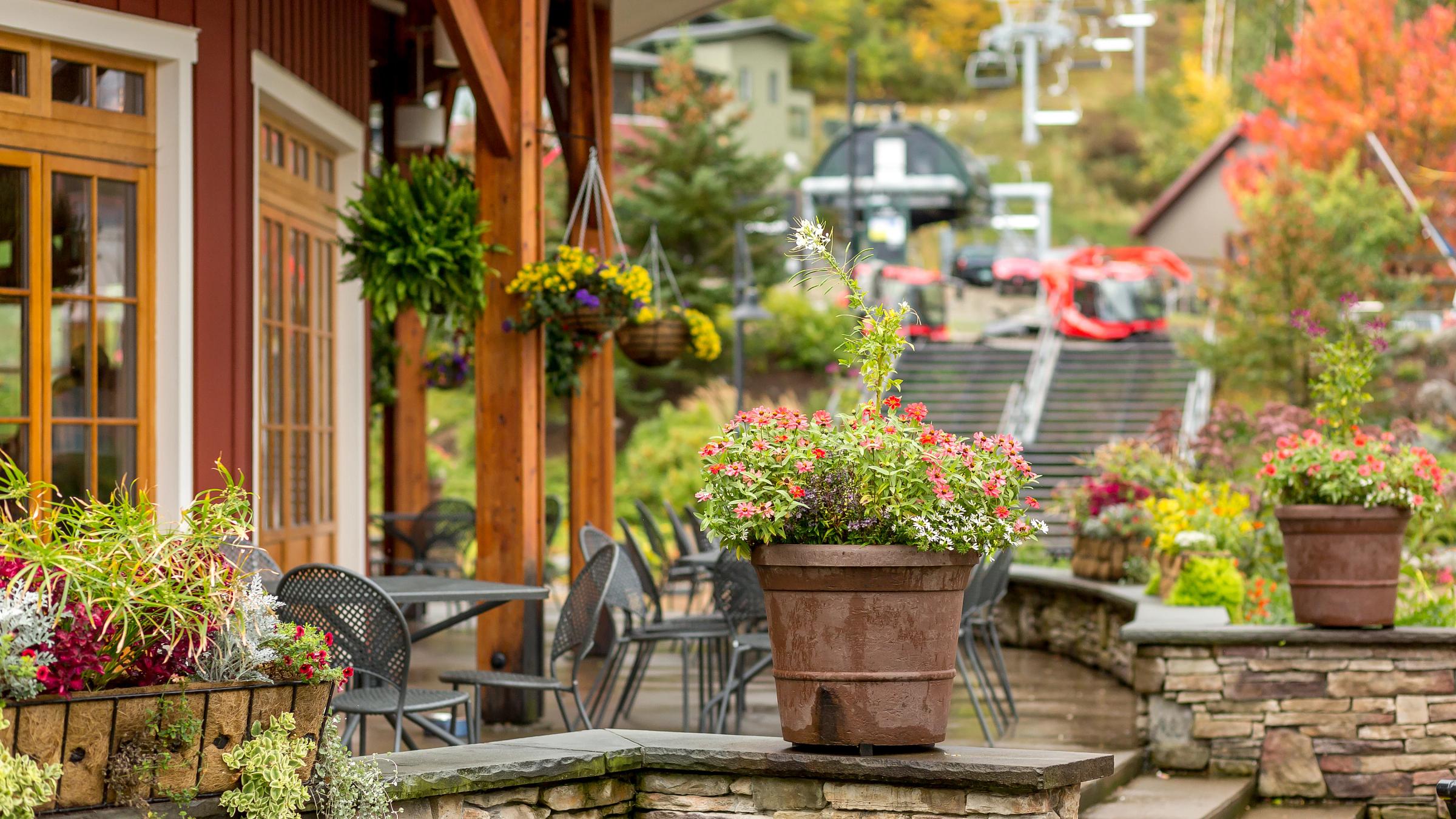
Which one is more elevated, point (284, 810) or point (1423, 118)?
point (1423, 118)

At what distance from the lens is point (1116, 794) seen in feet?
19.7

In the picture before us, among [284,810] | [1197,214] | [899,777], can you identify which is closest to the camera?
[284,810]

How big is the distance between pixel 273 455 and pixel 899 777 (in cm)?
390

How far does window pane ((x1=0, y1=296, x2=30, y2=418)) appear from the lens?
5.30 meters

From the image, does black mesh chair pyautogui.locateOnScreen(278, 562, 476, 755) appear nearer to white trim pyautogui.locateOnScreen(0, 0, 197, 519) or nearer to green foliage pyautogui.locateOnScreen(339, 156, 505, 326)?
white trim pyautogui.locateOnScreen(0, 0, 197, 519)

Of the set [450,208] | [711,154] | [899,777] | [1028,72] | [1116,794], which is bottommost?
[1116,794]

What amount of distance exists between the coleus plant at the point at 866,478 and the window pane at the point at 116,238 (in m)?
2.77

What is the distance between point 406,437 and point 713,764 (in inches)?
290

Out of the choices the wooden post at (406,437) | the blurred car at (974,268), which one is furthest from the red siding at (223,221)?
the blurred car at (974,268)

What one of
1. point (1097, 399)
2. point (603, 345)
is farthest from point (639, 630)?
point (1097, 399)

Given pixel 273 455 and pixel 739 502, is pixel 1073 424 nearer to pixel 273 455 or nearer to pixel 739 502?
pixel 273 455

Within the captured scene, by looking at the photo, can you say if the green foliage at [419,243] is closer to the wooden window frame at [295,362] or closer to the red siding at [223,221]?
the red siding at [223,221]

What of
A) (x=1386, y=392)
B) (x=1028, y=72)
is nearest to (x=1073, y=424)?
(x=1386, y=392)

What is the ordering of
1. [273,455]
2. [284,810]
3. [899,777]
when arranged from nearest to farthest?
[284,810] → [899,777] → [273,455]
